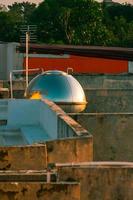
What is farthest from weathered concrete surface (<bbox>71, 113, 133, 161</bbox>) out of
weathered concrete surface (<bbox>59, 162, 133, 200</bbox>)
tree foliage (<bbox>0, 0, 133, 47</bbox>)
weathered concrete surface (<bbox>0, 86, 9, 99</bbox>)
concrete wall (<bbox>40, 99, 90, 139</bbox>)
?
tree foliage (<bbox>0, 0, 133, 47</bbox>)

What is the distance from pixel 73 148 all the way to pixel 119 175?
3.51 m

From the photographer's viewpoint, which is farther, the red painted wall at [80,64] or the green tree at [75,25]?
the green tree at [75,25]

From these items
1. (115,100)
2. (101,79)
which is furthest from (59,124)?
(101,79)

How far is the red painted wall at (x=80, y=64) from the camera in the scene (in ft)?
194

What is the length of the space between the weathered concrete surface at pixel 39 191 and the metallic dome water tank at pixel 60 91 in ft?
69.2

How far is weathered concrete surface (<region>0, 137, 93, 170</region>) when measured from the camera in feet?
45.1

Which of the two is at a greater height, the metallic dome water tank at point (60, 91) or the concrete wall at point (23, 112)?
the metallic dome water tank at point (60, 91)

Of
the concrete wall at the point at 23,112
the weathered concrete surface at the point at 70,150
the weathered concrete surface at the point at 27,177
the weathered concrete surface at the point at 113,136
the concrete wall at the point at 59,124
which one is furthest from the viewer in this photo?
the concrete wall at the point at 23,112

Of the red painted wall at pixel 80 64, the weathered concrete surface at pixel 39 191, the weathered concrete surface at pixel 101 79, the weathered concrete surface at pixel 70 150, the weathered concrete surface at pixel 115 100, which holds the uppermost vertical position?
the weathered concrete surface at pixel 39 191

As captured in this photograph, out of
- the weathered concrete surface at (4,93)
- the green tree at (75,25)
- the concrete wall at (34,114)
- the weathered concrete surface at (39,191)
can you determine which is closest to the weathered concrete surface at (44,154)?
the weathered concrete surface at (39,191)

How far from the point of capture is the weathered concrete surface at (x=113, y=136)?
861 inches

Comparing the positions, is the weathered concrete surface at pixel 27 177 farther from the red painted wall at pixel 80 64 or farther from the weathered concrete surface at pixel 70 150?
the red painted wall at pixel 80 64

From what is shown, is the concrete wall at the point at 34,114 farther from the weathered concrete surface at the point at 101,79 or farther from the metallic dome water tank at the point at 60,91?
the weathered concrete surface at the point at 101,79

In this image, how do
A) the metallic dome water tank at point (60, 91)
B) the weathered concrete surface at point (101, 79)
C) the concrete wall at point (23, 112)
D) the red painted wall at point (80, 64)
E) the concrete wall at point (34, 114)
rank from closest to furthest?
the concrete wall at point (34, 114) < the concrete wall at point (23, 112) < the metallic dome water tank at point (60, 91) < the weathered concrete surface at point (101, 79) < the red painted wall at point (80, 64)
